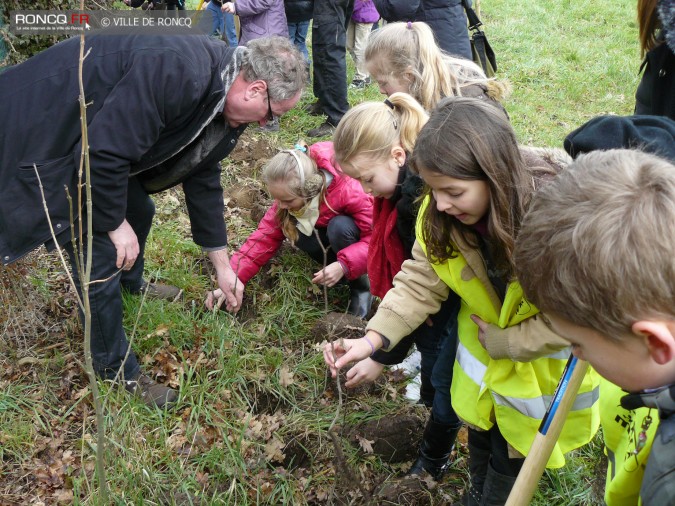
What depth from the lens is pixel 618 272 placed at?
42.6 inches

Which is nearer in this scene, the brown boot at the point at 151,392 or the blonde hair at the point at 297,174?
the brown boot at the point at 151,392

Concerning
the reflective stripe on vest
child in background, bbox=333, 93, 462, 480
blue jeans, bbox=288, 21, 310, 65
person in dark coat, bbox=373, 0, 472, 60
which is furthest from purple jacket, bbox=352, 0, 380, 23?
the reflective stripe on vest

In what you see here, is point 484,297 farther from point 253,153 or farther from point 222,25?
point 222,25

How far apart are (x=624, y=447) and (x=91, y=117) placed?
91.9 inches

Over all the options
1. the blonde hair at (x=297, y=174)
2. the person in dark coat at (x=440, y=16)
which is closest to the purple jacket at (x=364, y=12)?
the person in dark coat at (x=440, y=16)

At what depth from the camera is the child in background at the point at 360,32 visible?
7098mm

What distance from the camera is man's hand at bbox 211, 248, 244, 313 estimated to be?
3.51 metres

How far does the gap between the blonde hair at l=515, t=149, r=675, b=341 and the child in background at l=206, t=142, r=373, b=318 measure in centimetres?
236

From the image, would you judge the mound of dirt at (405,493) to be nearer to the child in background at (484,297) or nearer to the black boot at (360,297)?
the child in background at (484,297)

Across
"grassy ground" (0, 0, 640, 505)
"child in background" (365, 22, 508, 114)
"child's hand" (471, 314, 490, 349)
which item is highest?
"child in background" (365, 22, 508, 114)

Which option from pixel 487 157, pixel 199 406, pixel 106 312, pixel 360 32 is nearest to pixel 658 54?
pixel 487 157

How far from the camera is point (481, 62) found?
4.59 m

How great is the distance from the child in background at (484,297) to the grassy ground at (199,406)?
0.49 meters

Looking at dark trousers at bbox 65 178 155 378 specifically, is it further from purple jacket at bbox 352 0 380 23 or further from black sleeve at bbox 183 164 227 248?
purple jacket at bbox 352 0 380 23
